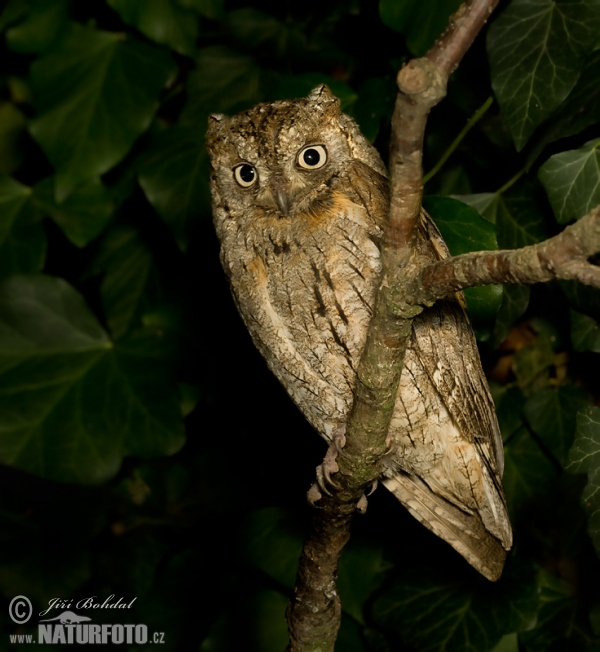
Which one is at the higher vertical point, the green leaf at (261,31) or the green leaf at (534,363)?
the green leaf at (261,31)

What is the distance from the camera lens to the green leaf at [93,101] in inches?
58.1

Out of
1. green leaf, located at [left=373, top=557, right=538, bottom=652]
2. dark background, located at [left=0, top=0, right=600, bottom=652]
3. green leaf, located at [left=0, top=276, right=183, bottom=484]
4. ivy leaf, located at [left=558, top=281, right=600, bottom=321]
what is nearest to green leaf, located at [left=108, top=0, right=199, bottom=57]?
dark background, located at [left=0, top=0, right=600, bottom=652]

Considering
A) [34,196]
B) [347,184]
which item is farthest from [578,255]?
[34,196]

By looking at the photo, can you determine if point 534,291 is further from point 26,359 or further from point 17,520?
point 17,520

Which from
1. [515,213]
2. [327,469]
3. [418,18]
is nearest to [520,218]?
[515,213]

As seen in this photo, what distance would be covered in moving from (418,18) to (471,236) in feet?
1.43

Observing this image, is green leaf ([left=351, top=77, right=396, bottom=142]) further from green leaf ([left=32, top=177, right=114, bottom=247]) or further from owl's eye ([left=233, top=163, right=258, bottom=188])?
green leaf ([left=32, top=177, right=114, bottom=247])

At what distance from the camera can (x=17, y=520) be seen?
1.88 meters

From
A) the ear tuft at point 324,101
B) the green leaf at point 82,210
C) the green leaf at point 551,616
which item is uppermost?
the ear tuft at point 324,101

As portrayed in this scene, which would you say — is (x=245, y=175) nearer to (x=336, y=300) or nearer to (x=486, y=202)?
(x=336, y=300)

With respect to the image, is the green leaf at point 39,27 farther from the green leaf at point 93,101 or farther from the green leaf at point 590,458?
the green leaf at point 590,458

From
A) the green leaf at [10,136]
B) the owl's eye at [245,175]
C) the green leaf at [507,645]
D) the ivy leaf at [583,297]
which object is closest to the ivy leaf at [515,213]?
the ivy leaf at [583,297]

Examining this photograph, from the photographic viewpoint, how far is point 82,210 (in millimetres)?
1632

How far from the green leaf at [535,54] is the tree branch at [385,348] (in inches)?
21.0
